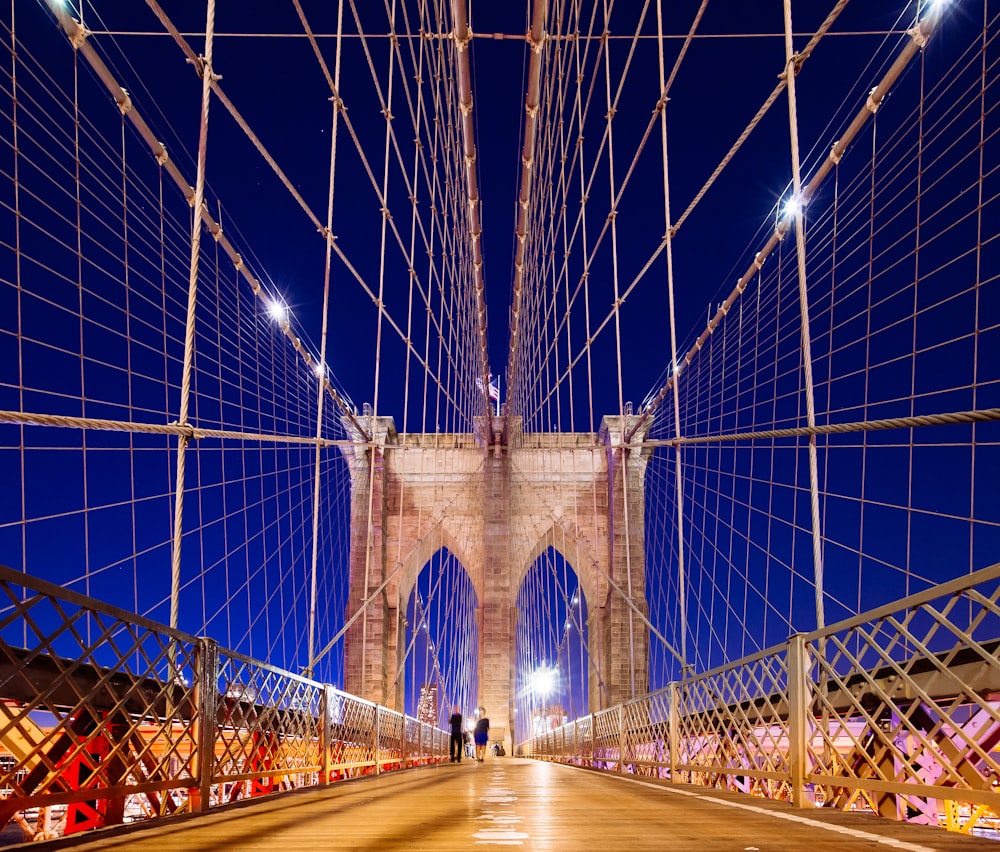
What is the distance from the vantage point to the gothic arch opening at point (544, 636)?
22828mm

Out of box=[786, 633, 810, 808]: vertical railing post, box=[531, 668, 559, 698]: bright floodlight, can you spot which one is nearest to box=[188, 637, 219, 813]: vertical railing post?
box=[786, 633, 810, 808]: vertical railing post

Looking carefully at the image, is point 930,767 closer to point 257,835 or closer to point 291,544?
point 257,835

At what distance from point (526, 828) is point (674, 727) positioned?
13.9 ft

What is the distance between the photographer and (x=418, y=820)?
10.4 ft

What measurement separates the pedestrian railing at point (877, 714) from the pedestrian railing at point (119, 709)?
241 cm

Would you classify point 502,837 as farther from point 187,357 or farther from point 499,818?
point 187,357

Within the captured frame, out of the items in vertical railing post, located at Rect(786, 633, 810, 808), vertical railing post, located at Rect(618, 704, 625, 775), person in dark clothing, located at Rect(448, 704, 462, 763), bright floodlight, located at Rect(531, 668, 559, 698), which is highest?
bright floodlight, located at Rect(531, 668, 559, 698)

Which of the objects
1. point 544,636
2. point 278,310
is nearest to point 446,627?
point 544,636

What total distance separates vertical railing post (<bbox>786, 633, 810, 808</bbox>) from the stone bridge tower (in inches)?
610

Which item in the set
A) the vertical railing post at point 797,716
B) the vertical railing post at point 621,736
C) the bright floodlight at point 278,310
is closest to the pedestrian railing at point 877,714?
the vertical railing post at point 797,716

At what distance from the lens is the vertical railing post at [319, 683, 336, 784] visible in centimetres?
622

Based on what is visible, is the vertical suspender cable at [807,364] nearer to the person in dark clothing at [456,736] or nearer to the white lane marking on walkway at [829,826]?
the white lane marking on walkway at [829,826]

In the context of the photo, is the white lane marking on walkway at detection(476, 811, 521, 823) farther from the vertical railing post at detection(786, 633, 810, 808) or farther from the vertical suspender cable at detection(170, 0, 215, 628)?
the vertical suspender cable at detection(170, 0, 215, 628)

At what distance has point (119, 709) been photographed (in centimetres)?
327
